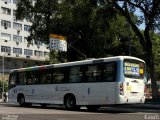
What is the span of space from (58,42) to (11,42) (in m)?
46.6

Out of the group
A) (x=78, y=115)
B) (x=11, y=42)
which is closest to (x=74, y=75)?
(x=78, y=115)

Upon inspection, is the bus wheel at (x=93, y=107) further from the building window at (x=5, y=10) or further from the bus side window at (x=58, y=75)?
the building window at (x=5, y=10)

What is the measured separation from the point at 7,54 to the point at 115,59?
65.1 meters

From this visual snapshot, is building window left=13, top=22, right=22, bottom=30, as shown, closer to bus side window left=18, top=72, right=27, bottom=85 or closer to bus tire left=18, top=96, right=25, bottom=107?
bus tire left=18, top=96, right=25, bottom=107

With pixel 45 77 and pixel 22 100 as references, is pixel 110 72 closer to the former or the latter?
pixel 45 77

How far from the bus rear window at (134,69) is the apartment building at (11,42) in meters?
59.8

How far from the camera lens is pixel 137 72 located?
2320 centimetres

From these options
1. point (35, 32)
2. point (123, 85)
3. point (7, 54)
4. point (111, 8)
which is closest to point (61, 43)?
point (35, 32)

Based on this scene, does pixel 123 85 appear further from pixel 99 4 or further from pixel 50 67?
pixel 99 4

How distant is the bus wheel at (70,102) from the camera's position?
995 inches

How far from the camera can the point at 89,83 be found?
2380 cm

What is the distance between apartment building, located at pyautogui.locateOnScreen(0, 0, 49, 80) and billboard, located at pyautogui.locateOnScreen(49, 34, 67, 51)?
3764 cm

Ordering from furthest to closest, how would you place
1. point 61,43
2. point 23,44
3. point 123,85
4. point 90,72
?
point 23,44
point 61,43
point 90,72
point 123,85

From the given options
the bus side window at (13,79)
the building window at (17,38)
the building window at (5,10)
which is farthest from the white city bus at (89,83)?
the building window at (17,38)
